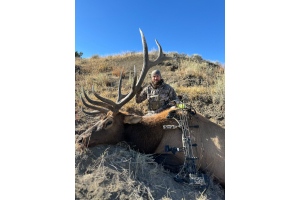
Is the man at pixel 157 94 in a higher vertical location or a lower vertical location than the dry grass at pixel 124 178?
higher

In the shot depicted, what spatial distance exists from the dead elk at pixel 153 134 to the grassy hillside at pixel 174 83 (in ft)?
5.99

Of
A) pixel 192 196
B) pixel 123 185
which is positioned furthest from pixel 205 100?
pixel 123 185

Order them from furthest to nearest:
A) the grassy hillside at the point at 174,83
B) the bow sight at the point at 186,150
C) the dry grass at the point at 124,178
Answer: the grassy hillside at the point at 174,83, the bow sight at the point at 186,150, the dry grass at the point at 124,178

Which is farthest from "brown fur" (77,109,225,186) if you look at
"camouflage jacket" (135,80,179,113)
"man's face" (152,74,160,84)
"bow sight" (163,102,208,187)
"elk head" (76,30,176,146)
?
"man's face" (152,74,160,84)

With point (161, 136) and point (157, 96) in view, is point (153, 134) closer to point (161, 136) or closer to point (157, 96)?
point (161, 136)

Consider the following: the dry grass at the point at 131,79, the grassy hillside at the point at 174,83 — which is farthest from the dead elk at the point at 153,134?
the dry grass at the point at 131,79

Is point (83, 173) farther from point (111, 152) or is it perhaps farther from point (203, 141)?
point (203, 141)

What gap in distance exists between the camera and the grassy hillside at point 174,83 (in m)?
6.21

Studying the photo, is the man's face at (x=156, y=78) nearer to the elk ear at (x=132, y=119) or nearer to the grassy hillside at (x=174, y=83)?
the grassy hillside at (x=174, y=83)

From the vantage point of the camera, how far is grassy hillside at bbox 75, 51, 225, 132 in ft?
20.4

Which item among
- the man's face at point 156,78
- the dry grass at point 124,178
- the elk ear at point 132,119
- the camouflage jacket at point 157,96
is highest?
the man's face at point 156,78

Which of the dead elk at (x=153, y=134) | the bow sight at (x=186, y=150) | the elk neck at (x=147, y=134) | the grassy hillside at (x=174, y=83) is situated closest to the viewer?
the bow sight at (x=186, y=150)

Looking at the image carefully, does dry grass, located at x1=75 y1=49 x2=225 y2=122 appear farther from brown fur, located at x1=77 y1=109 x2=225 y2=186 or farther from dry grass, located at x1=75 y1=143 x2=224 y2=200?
dry grass, located at x1=75 y1=143 x2=224 y2=200

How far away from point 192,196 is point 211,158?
0.76m
